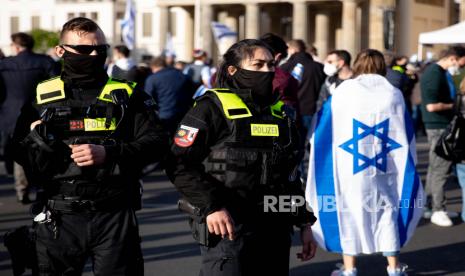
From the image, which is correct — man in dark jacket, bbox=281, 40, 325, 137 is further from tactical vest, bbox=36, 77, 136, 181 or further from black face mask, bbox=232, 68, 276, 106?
tactical vest, bbox=36, 77, 136, 181

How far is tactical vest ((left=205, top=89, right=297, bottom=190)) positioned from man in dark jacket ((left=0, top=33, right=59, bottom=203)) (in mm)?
6852

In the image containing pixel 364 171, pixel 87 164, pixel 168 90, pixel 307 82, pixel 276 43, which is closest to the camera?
pixel 87 164

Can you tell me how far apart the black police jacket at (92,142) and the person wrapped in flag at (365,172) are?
103 inches

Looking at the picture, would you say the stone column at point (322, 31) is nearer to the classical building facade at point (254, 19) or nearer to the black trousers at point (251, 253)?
the classical building facade at point (254, 19)

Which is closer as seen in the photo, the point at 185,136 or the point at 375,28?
the point at 185,136

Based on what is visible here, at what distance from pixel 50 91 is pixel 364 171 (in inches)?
120

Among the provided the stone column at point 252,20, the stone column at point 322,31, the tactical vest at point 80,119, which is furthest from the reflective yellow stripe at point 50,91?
the stone column at point 322,31

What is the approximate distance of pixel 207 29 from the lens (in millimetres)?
79375

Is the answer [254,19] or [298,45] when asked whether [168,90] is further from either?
[254,19]

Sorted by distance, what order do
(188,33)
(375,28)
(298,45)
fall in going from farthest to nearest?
(188,33) < (375,28) < (298,45)

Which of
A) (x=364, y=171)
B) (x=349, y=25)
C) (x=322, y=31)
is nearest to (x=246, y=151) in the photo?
(x=364, y=171)

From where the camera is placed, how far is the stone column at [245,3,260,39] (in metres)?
77.0

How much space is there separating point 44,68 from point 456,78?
16.9ft

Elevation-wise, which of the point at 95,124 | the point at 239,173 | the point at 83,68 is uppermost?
the point at 83,68
